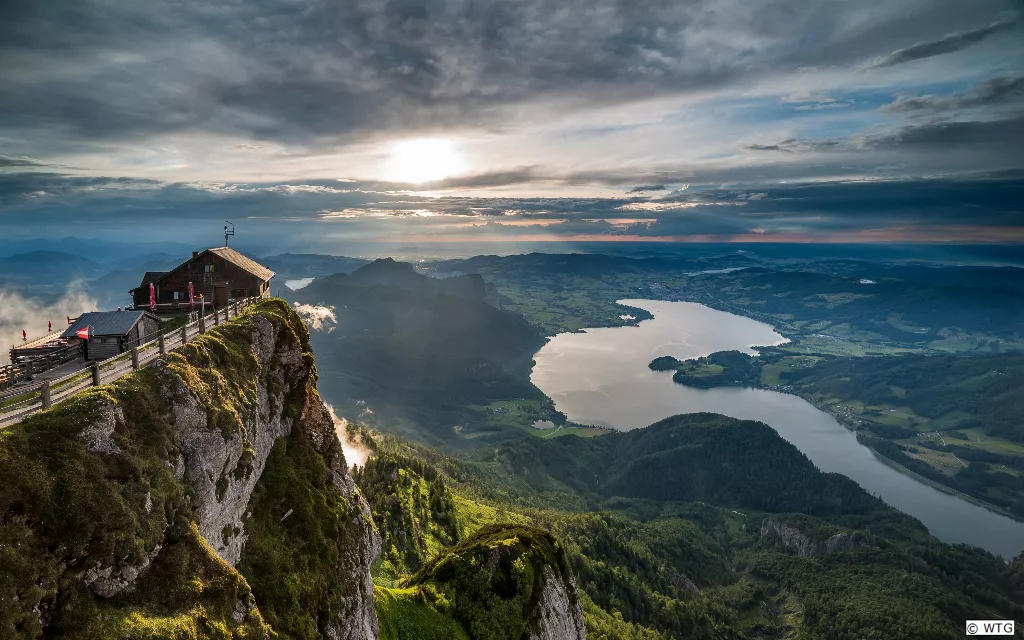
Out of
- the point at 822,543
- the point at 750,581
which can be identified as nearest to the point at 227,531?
the point at 750,581

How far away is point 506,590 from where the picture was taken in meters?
46.0

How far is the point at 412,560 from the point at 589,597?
185 ft

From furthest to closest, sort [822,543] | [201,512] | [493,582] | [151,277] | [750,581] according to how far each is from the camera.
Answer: [822,543], [750,581], [151,277], [493,582], [201,512]

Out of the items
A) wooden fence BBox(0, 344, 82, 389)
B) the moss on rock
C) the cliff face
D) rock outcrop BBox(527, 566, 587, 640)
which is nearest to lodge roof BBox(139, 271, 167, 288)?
wooden fence BBox(0, 344, 82, 389)

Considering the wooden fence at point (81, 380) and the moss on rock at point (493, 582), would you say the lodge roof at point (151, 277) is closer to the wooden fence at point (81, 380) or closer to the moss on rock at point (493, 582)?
the wooden fence at point (81, 380)

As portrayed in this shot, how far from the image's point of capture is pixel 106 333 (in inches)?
1206

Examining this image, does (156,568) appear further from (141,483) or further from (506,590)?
(506,590)

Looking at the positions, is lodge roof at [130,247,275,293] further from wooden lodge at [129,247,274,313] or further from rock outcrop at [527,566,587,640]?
rock outcrop at [527,566,587,640]

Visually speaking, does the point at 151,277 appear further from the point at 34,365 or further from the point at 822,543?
the point at 822,543

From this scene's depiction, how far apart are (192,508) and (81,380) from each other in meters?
7.42

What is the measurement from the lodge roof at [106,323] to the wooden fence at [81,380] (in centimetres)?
415

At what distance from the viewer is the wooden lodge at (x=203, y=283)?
45812mm

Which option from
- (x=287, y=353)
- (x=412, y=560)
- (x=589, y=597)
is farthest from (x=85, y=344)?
(x=589, y=597)

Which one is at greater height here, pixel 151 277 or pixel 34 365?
pixel 151 277
